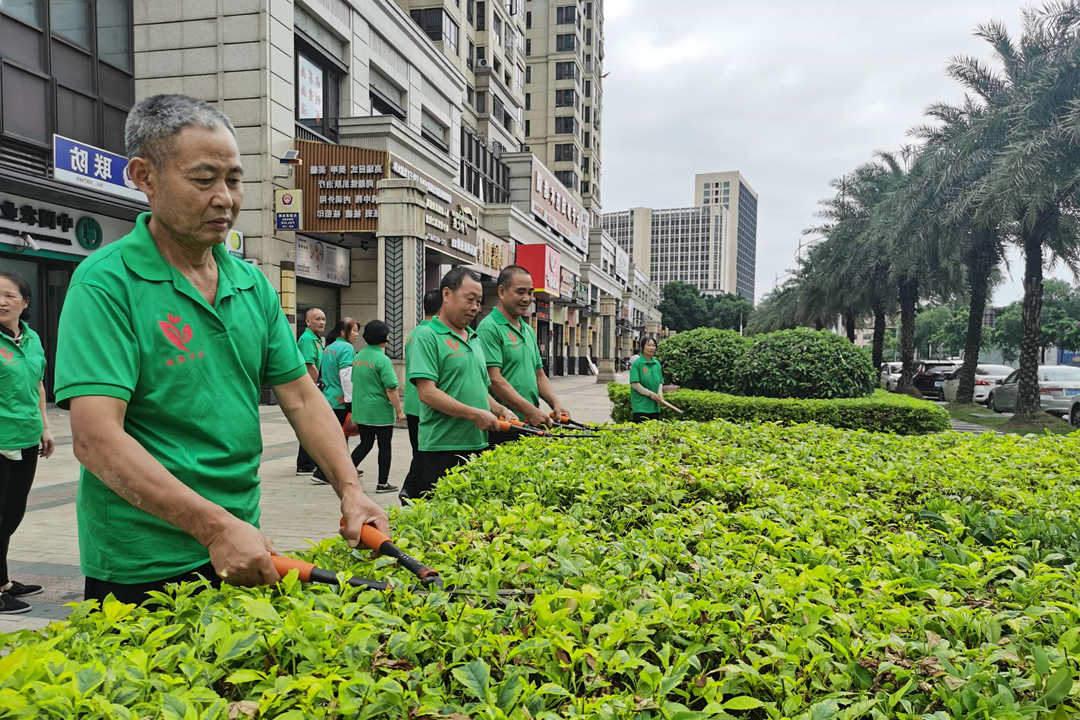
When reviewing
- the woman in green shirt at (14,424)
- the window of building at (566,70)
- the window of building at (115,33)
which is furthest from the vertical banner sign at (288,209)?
the window of building at (566,70)

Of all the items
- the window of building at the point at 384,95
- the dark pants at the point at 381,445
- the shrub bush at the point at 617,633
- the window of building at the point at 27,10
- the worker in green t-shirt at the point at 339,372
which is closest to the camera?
the shrub bush at the point at 617,633

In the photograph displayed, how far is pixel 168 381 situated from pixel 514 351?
399 centimetres

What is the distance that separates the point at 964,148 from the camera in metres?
16.8

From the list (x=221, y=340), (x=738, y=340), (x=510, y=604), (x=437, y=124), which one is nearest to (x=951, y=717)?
(x=510, y=604)

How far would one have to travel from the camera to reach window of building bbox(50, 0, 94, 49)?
13.6 meters

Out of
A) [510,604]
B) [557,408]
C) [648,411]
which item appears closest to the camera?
[510,604]

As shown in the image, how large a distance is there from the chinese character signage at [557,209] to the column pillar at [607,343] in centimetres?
385

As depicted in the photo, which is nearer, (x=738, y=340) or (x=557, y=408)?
(x=557, y=408)

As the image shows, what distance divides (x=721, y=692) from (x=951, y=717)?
0.43m

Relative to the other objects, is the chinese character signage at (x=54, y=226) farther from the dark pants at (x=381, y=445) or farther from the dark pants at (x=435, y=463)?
the dark pants at (x=435, y=463)

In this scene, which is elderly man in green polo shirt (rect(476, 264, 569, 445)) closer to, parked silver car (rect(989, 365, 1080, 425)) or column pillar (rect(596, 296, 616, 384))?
parked silver car (rect(989, 365, 1080, 425))

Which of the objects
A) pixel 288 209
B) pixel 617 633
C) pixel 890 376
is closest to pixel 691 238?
pixel 890 376

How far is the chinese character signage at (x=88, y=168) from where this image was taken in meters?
12.0

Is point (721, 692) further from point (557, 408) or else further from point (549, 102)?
point (549, 102)
